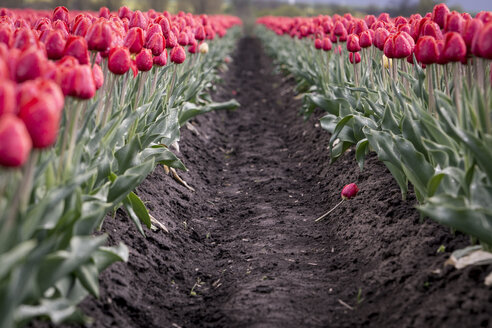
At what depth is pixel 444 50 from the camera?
297 cm

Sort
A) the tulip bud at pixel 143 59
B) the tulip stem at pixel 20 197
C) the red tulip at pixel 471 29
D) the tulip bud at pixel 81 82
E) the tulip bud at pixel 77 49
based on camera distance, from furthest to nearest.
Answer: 1. the tulip bud at pixel 143 59
2. the red tulip at pixel 471 29
3. the tulip bud at pixel 77 49
4. the tulip bud at pixel 81 82
5. the tulip stem at pixel 20 197

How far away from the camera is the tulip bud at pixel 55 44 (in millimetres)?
2730

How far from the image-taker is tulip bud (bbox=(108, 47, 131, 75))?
121 inches

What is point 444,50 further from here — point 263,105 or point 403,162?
point 263,105

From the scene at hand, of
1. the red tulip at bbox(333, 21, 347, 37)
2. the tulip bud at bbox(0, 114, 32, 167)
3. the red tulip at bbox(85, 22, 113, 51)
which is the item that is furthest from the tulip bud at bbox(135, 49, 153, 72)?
the red tulip at bbox(333, 21, 347, 37)

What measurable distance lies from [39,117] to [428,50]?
217 cm

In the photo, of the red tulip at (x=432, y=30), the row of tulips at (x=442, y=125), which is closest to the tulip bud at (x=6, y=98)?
the row of tulips at (x=442, y=125)

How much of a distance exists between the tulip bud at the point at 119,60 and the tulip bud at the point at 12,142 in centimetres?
147

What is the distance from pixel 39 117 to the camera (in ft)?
5.68

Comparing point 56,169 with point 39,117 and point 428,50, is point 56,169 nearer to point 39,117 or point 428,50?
point 39,117

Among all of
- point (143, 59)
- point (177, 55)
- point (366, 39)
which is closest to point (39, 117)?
point (143, 59)

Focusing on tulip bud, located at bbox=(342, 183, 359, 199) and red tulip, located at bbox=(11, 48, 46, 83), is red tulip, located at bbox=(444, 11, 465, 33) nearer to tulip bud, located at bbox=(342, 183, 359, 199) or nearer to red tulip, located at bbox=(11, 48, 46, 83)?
tulip bud, located at bbox=(342, 183, 359, 199)

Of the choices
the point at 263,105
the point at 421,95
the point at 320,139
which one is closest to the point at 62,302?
the point at 421,95

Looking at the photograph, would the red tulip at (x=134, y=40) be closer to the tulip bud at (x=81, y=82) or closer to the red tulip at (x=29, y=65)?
the tulip bud at (x=81, y=82)
